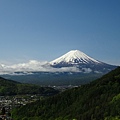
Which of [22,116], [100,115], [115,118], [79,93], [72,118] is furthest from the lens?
[79,93]

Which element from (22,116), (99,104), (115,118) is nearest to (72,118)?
(99,104)

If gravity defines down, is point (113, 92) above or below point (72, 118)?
above

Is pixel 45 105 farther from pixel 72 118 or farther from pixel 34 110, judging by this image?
pixel 72 118

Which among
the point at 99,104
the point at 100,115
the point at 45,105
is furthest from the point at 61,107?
the point at 100,115

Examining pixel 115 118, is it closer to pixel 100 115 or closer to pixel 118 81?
pixel 100 115

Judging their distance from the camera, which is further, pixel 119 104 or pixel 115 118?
pixel 119 104

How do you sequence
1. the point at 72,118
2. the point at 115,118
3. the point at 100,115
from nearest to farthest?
the point at 115,118 → the point at 100,115 → the point at 72,118
